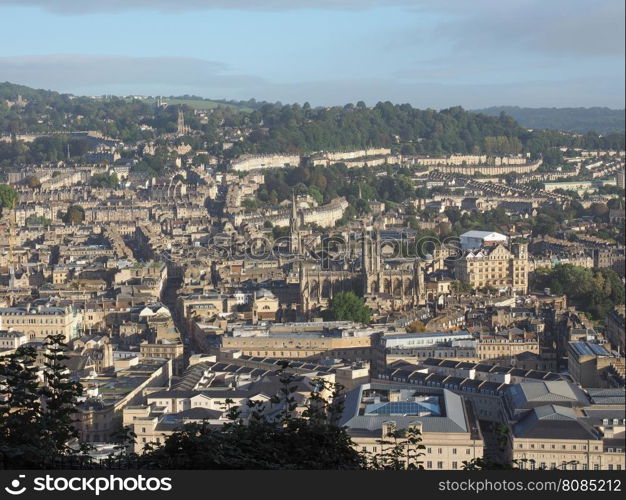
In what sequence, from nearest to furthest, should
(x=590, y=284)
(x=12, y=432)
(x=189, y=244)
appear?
(x=12, y=432) → (x=590, y=284) → (x=189, y=244)

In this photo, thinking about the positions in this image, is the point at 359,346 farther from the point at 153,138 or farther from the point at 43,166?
the point at 153,138

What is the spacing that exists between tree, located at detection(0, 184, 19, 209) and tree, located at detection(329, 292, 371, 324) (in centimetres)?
2017

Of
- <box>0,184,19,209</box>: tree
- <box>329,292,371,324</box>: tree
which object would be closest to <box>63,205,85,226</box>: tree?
<box>0,184,19,209</box>: tree

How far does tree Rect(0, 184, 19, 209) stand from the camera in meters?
45.7

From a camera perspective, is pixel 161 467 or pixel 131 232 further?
pixel 131 232

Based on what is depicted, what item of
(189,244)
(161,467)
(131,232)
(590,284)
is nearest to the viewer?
(161,467)

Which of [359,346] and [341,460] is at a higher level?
[341,460]

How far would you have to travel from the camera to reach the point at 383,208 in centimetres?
5041

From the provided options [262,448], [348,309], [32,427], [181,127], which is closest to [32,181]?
[181,127]

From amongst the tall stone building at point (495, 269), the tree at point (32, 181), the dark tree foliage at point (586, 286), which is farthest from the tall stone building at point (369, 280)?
the tree at point (32, 181)

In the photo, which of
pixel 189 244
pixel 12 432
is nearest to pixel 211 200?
pixel 189 244

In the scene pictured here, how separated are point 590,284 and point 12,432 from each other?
2320cm

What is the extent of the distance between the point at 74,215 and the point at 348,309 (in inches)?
766

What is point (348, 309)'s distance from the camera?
89.9 ft
